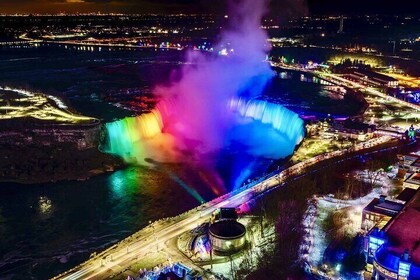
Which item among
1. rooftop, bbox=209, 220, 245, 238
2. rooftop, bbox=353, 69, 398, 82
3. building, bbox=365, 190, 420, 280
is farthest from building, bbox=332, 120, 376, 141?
rooftop, bbox=353, 69, 398, 82

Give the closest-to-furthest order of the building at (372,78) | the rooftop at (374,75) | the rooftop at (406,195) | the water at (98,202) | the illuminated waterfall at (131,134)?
the rooftop at (406,195), the water at (98,202), the illuminated waterfall at (131,134), the building at (372,78), the rooftop at (374,75)

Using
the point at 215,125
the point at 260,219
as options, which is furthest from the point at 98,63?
the point at 260,219

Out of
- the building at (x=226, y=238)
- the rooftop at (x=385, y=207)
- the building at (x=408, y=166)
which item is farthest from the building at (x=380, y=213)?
the building at (x=226, y=238)

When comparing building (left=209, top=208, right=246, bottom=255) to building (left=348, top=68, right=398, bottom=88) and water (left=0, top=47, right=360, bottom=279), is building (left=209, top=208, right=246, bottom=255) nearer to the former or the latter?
water (left=0, top=47, right=360, bottom=279)

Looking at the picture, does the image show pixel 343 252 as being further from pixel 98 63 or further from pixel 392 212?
pixel 98 63

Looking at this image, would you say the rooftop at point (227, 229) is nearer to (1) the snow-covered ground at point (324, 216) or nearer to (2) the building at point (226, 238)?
(2) the building at point (226, 238)

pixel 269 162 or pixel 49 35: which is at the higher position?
pixel 49 35

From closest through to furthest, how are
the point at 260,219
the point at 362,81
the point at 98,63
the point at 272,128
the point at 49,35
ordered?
the point at 260,219 < the point at 272,128 < the point at 362,81 < the point at 98,63 < the point at 49,35
